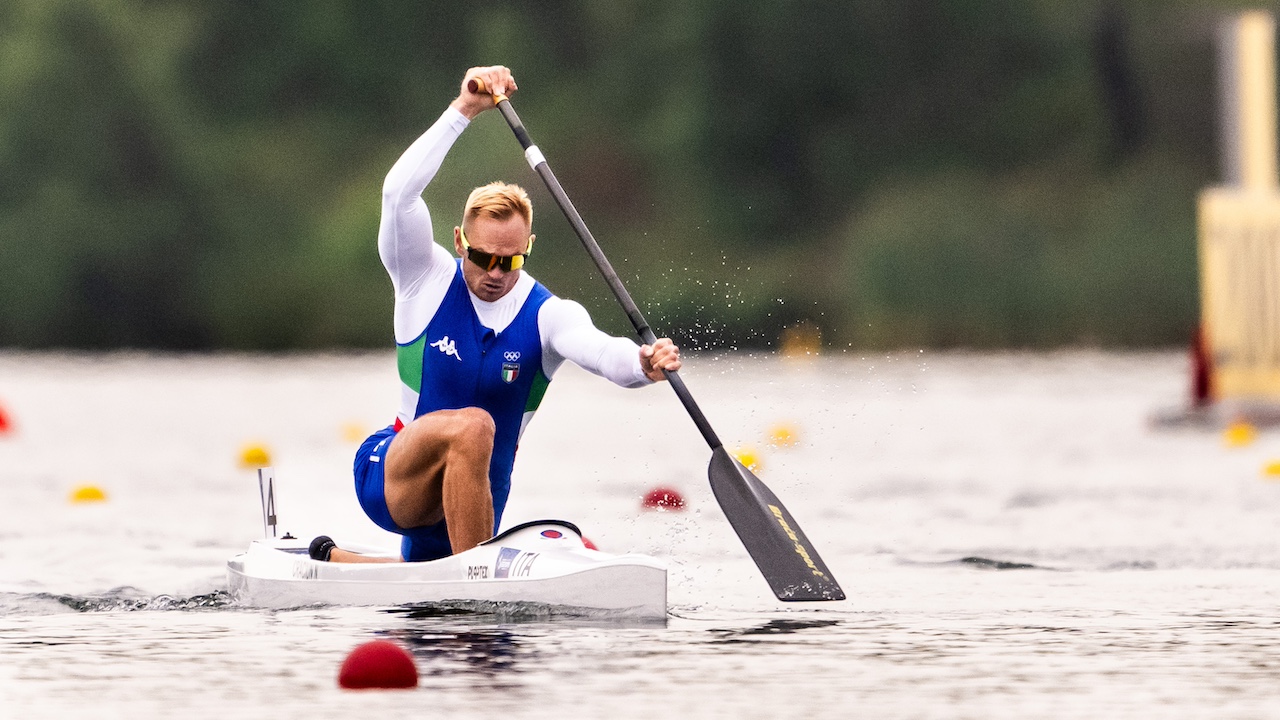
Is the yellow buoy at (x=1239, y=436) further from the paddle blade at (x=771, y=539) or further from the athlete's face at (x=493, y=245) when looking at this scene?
the athlete's face at (x=493, y=245)

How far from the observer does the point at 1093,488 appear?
1219 cm

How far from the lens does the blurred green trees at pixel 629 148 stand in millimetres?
34375

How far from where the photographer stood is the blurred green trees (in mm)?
34375

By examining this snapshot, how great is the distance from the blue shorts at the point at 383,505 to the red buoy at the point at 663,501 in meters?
3.64

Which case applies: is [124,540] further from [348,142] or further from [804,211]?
[348,142]

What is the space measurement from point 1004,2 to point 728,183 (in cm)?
576

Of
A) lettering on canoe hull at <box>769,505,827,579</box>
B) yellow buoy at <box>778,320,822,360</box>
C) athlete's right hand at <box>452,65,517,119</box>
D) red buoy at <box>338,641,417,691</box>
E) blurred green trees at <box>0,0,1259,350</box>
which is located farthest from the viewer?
blurred green trees at <box>0,0,1259,350</box>

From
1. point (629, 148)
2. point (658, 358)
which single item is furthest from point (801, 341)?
point (658, 358)

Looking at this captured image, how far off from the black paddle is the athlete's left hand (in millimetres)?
466

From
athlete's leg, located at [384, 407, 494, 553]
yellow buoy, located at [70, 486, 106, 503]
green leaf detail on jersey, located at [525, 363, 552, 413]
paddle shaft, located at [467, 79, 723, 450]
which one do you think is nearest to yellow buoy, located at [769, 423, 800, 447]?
yellow buoy, located at [70, 486, 106, 503]

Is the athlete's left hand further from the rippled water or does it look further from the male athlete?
the rippled water

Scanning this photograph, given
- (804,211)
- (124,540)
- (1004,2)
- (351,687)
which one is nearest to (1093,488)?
(124,540)

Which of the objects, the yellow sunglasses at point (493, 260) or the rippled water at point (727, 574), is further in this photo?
the yellow sunglasses at point (493, 260)

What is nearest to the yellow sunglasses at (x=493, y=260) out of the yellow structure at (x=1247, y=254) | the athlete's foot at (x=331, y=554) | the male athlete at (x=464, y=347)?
the male athlete at (x=464, y=347)
